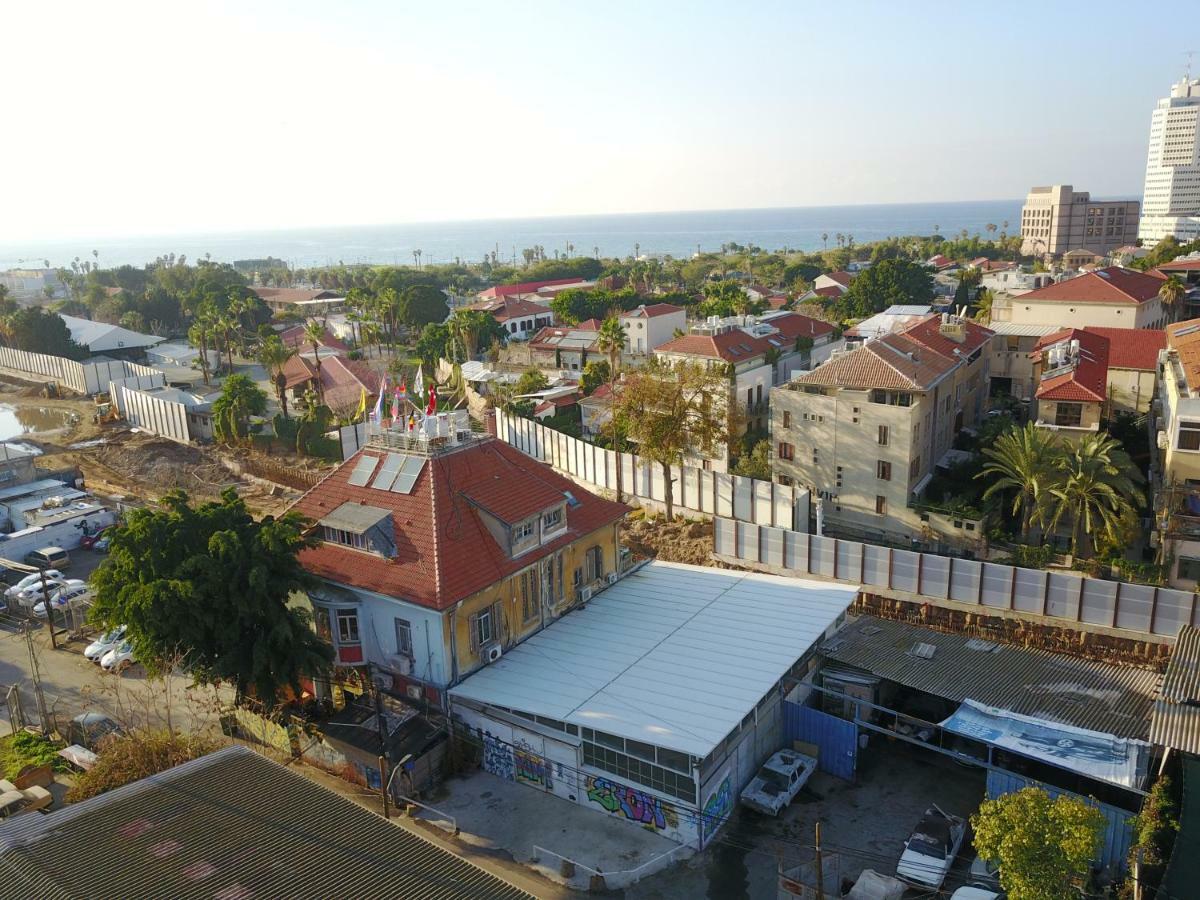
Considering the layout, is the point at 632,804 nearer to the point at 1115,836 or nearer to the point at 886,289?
the point at 1115,836

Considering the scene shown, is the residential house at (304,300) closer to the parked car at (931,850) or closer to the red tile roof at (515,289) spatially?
the red tile roof at (515,289)

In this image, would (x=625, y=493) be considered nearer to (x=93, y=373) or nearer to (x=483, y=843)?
(x=483, y=843)

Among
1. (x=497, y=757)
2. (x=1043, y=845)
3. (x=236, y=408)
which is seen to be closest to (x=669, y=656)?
(x=497, y=757)

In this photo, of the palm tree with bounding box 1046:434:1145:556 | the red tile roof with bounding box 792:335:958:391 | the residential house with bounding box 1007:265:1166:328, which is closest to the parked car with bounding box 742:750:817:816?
the palm tree with bounding box 1046:434:1145:556

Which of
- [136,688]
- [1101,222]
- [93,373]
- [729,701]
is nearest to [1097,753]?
→ [729,701]

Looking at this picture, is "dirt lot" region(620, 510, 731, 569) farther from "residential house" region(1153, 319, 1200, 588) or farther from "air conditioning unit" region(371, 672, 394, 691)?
"residential house" region(1153, 319, 1200, 588)

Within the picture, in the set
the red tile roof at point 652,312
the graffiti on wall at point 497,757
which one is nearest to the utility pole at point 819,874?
the graffiti on wall at point 497,757
